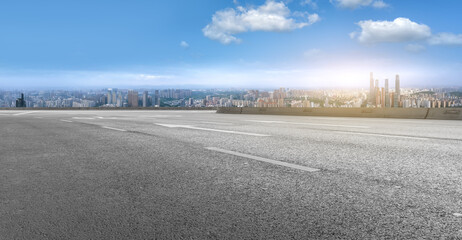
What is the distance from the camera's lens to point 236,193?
3654 millimetres

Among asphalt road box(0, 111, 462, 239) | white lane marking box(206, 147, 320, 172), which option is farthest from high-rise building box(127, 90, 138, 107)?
white lane marking box(206, 147, 320, 172)

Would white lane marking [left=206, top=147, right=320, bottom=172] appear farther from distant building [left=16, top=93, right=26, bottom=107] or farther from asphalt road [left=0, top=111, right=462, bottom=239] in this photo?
distant building [left=16, top=93, right=26, bottom=107]

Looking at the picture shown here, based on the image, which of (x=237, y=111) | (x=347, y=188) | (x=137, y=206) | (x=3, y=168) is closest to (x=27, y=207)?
(x=137, y=206)

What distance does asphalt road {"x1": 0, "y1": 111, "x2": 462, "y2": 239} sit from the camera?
106 inches

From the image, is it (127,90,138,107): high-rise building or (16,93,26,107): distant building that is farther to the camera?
(127,90,138,107): high-rise building

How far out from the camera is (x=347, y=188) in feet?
12.3

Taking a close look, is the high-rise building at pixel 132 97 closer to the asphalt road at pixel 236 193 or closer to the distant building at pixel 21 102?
the distant building at pixel 21 102

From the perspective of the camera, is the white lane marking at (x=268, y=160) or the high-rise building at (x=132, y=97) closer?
the white lane marking at (x=268, y=160)

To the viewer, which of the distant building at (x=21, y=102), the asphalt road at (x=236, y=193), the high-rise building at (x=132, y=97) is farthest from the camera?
the high-rise building at (x=132, y=97)

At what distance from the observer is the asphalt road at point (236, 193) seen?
2.68m

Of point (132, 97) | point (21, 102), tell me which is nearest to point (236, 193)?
point (132, 97)

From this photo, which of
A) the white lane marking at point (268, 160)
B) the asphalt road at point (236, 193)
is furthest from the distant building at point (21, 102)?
the white lane marking at point (268, 160)

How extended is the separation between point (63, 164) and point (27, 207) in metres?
2.37

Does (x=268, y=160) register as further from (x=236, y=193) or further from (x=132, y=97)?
(x=132, y=97)
